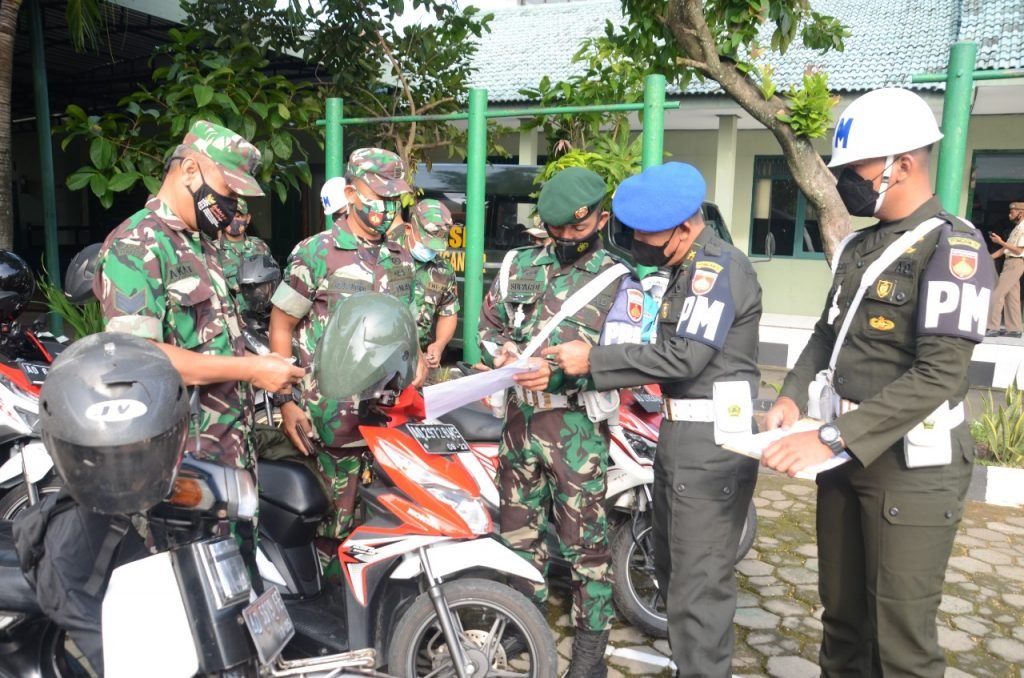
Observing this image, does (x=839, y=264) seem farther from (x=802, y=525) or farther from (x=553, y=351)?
(x=802, y=525)

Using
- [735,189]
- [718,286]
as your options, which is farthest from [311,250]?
[735,189]

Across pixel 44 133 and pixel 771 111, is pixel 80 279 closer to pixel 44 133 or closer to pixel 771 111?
pixel 44 133

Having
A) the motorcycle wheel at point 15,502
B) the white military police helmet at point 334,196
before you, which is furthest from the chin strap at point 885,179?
the white military police helmet at point 334,196

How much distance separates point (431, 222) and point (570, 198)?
2297mm

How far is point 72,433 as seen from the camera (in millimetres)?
1479

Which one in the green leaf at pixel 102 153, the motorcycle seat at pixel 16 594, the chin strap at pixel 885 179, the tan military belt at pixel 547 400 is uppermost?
the green leaf at pixel 102 153

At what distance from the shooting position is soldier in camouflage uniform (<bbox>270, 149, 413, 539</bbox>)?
285cm

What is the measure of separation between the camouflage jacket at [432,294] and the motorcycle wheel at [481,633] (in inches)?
61.6

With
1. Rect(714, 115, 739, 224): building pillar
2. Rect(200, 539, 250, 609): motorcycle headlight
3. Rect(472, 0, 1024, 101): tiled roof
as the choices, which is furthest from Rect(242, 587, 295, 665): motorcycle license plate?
Rect(714, 115, 739, 224): building pillar

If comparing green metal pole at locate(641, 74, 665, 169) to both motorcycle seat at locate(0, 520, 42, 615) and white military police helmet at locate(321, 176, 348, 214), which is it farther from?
motorcycle seat at locate(0, 520, 42, 615)

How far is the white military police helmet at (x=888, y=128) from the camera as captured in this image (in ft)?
6.46

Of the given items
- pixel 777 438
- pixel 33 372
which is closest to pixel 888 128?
pixel 777 438

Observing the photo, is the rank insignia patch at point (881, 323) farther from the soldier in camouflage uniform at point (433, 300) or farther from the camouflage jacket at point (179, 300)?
the soldier in camouflage uniform at point (433, 300)

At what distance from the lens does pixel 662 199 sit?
2240 millimetres
